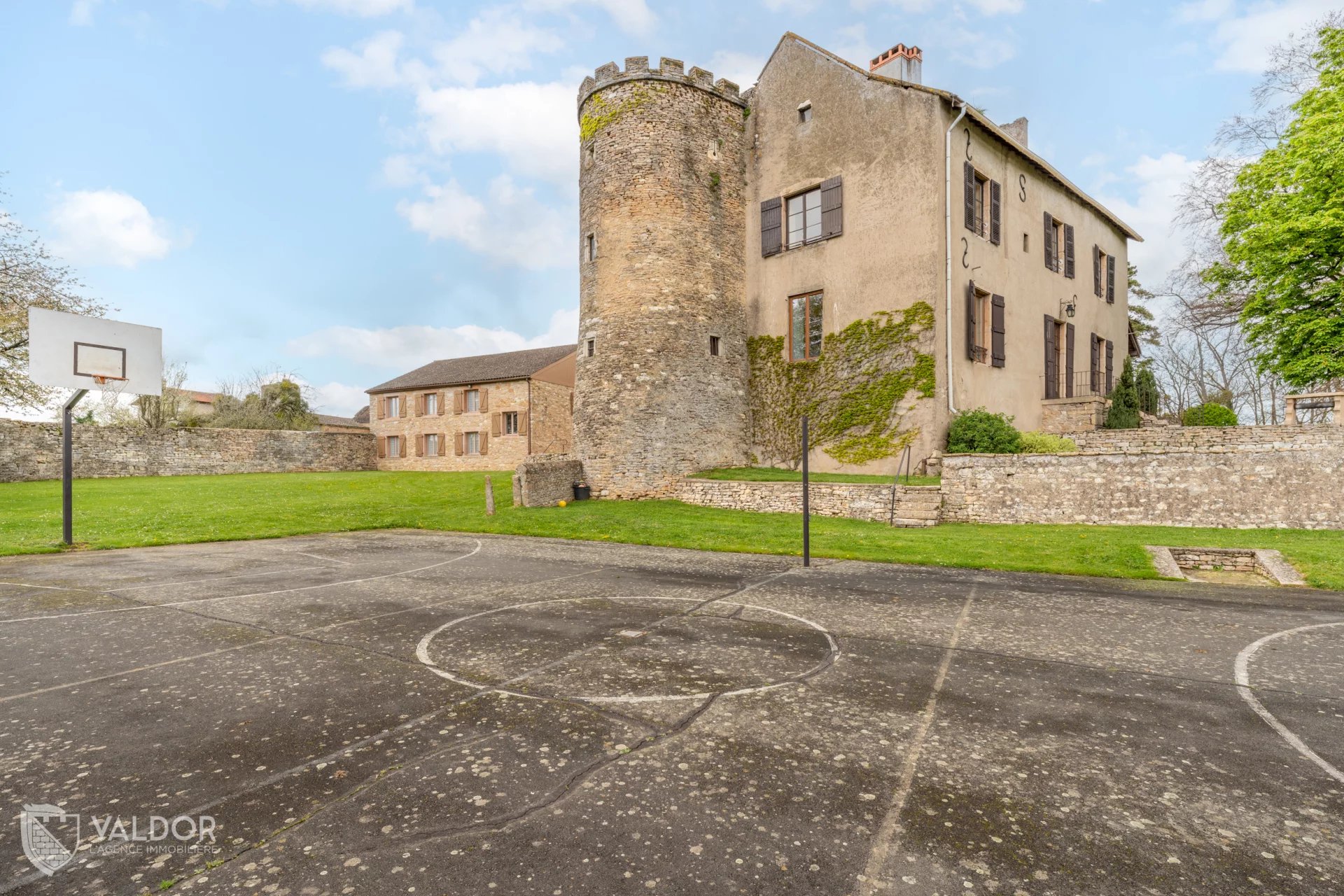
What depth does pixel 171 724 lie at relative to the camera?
12.0 feet

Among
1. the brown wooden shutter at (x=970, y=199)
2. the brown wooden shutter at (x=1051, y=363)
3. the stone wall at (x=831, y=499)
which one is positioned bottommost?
the stone wall at (x=831, y=499)

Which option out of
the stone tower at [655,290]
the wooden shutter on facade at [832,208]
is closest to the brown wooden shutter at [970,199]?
the wooden shutter on facade at [832,208]

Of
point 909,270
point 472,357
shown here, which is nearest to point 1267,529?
point 909,270

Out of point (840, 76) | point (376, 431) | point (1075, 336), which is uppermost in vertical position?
point (840, 76)

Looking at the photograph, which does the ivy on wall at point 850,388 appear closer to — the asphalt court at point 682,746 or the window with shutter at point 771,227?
the window with shutter at point 771,227

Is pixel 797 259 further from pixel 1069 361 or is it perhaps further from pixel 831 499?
pixel 1069 361

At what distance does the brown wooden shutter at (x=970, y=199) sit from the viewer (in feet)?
61.1

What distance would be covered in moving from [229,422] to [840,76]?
41.2 metres

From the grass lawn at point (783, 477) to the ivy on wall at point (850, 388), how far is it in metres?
0.73

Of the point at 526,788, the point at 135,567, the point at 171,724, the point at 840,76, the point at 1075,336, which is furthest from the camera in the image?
the point at 1075,336

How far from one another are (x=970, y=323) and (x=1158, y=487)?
22.6ft

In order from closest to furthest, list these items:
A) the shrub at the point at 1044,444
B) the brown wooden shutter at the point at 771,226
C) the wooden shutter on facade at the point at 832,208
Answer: the shrub at the point at 1044,444, the wooden shutter on facade at the point at 832,208, the brown wooden shutter at the point at 771,226

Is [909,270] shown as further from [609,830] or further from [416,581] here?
[609,830]

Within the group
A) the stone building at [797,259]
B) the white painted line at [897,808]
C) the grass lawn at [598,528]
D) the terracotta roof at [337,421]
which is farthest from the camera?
the terracotta roof at [337,421]
